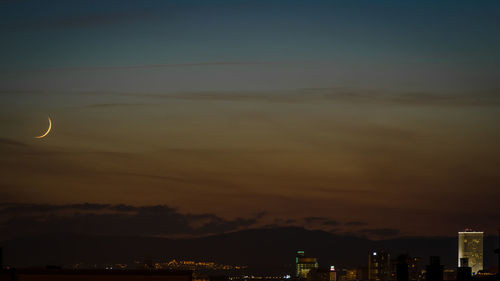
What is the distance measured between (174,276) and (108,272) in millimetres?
2790

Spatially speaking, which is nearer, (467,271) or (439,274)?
(439,274)

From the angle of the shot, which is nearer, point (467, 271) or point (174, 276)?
point (174, 276)

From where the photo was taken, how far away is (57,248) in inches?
7835

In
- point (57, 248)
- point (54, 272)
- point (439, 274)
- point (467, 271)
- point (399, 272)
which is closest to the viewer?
point (54, 272)

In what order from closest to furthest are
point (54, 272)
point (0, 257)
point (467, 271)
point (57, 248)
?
1. point (54, 272)
2. point (0, 257)
3. point (467, 271)
4. point (57, 248)

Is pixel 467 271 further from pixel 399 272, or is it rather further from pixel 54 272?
pixel 54 272

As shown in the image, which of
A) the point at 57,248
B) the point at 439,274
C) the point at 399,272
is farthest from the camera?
the point at 57,248

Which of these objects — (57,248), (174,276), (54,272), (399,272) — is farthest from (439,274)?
(57,248)

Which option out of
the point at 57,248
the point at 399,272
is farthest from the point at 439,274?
the point at 57,248

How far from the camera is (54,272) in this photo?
36188 millimetres

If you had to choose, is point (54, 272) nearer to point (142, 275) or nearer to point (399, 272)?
point (142, 275)

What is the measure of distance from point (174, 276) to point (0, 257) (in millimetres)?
12097

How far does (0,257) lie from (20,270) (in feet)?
27.0

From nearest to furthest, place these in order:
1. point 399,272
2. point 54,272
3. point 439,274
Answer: point 54,272
point 399,272
point 439,274
